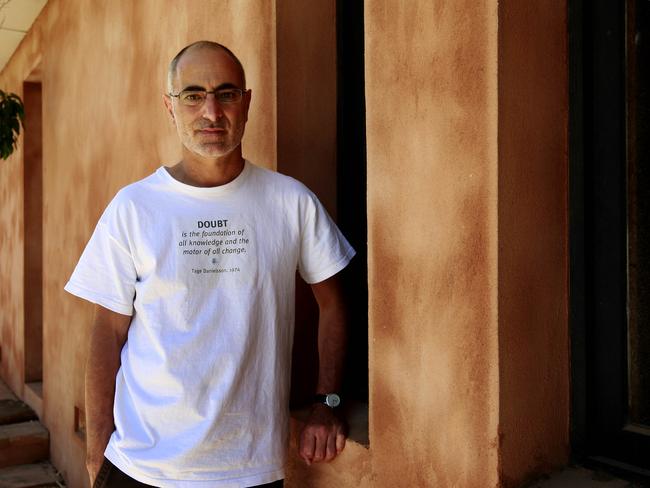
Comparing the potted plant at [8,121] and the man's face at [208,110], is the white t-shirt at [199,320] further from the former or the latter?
the potted plant at [8,121]

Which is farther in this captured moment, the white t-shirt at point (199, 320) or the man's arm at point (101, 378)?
the man's arm at point (101, 378)

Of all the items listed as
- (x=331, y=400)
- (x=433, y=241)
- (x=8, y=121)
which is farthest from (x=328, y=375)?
(x=8, y=121)

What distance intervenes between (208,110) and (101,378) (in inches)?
32.4

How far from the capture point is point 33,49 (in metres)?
6.46

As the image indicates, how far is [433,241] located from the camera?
1665mm

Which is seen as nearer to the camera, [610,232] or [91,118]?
[610,232]

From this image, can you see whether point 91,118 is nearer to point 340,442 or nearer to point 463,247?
point 340,442

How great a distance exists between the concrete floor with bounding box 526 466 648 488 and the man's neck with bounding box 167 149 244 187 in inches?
44.0

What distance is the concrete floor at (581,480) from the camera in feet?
5.09

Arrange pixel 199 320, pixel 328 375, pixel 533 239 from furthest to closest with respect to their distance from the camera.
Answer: pixel 328 375 → pixel 199 320 → pixel 533 239

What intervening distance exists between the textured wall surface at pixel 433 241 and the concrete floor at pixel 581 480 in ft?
0.54

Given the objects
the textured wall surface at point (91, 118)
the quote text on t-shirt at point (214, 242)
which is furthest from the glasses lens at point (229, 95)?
the textured wall surface at point (91, 118)

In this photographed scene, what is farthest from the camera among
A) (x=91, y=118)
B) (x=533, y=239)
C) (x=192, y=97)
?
(x=91, y=118)

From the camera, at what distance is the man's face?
197 centimetres
